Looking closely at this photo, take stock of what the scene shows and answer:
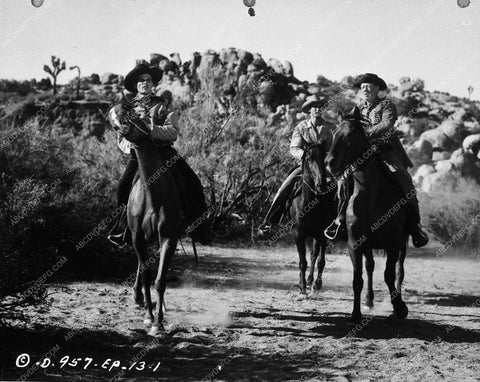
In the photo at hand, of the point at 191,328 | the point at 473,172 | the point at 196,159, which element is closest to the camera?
the point at 191,328

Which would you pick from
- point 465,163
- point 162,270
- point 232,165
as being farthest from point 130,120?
point 465,163

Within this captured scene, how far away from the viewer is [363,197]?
813cm

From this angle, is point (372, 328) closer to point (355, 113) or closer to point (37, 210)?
point (355, 113)

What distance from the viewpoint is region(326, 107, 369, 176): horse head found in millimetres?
7965

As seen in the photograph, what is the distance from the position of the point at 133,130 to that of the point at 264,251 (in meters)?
12.7

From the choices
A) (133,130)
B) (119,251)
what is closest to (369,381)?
(133,130)

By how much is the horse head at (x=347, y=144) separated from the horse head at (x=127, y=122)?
2498mm

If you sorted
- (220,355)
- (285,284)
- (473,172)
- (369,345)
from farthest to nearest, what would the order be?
(473,172), (285,284), (369,345), (220,355)

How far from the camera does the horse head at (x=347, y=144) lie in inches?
314

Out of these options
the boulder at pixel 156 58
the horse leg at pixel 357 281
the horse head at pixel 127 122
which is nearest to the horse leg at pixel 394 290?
the horse leg at pixel 357 281

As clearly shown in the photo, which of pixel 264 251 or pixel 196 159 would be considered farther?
pixel 196 159

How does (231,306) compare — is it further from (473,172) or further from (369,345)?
(473,172)

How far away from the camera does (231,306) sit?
962 cm

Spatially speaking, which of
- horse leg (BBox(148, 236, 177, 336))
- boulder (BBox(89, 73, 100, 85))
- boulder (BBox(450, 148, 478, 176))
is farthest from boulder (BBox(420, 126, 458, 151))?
horse leg (BBox(148, 236, 177, 336))
